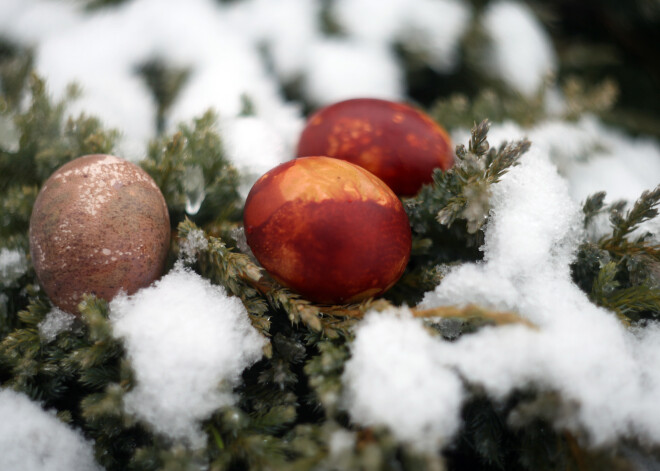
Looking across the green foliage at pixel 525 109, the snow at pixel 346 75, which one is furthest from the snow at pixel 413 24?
the green foliage at pixel 525 109

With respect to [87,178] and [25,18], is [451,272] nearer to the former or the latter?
[87,178]

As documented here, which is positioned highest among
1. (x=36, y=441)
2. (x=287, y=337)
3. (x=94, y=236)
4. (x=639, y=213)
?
(x=639, y=213)

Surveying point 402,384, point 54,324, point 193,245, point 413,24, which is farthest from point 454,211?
point 413,24

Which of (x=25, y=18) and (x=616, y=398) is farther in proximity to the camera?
(x=25, y=18)

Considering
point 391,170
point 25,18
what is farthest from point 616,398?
point 25,18

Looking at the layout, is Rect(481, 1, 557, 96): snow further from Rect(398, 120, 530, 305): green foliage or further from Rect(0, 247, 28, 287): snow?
Rect(0, 247, 28, 287): snow

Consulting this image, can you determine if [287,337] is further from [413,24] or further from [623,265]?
[413,24]
